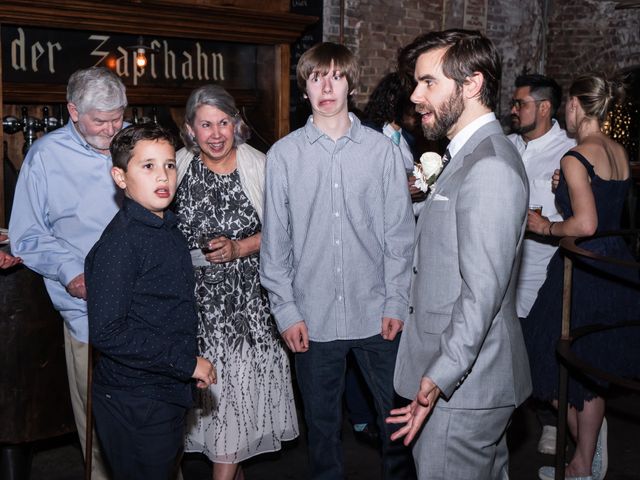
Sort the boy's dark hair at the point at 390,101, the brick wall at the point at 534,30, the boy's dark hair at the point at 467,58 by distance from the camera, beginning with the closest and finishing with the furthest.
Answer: the boy's dark hair at the point at 467,58 → the boy's dark hair at the point at 390,101 → the brick wall at the point at 534,30

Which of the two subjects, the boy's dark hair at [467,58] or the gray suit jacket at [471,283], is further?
the boy's dark hair at [467,58]

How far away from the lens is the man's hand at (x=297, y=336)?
9.59 feet

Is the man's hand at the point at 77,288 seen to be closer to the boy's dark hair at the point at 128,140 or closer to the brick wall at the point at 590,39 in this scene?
the boy's dark hair at the point at 128,140

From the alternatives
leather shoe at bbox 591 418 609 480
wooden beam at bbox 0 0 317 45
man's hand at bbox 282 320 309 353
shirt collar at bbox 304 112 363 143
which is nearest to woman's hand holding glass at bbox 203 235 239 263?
man's hand at bbox 282 320 309 353

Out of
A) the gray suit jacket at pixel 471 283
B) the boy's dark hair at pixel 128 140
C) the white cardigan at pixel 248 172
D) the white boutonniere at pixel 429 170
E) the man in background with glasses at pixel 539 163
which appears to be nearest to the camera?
the gray suit jacket at pixel 471 283

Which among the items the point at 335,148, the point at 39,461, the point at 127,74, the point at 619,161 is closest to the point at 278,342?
the point at 335,148

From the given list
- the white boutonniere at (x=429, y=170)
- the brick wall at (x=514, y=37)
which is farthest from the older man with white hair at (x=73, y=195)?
the brick wall at (x=514, y=37)

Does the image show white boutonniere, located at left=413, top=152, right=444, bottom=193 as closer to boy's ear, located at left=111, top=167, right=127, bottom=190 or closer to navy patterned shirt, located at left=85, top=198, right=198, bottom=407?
navy patterned shirt, located at left=85, top=198, right=198, bottom=407

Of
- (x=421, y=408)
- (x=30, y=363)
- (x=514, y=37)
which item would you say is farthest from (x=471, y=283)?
(x=514, y=37)

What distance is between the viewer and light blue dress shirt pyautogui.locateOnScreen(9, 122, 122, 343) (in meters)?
3.02

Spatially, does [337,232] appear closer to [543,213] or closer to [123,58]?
[543,213]

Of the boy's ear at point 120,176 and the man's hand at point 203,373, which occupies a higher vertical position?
the boy's ear at point 120,176

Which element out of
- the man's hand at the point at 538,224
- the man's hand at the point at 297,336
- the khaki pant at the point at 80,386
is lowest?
the khaki pant at the point at 80,386

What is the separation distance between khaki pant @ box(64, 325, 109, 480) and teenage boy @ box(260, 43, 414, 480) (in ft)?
2.64
